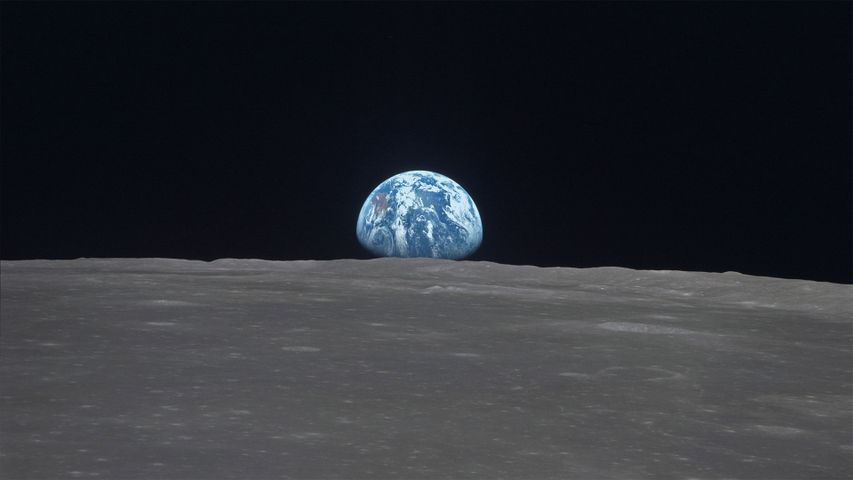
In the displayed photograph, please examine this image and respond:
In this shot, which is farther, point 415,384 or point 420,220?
point 420,220

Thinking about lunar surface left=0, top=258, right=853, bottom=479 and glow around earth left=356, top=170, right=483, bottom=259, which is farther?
glow around earth left=356, top=170, right=483, bottom=259

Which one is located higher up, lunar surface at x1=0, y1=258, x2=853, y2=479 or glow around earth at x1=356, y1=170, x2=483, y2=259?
glow around earth at x1=356, y1=170, x2=483, y2=259

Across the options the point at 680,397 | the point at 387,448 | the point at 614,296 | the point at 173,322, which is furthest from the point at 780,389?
the point at 614,296

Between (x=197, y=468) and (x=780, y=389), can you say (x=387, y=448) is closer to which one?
(x=197, y=468)

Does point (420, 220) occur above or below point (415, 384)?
above
